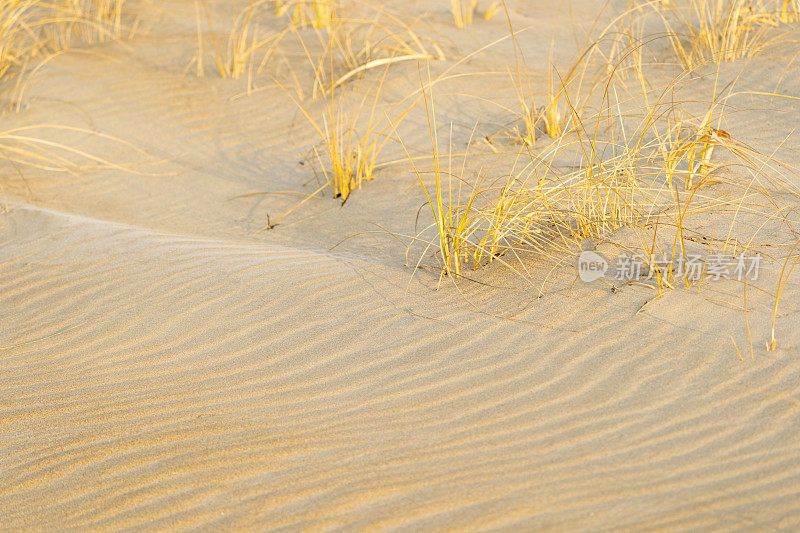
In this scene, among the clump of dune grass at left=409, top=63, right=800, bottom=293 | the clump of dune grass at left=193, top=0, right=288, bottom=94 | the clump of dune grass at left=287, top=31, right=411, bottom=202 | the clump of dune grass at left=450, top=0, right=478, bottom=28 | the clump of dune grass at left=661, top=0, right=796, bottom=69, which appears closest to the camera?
the clump of dune grass at left=409, top=63, right=800, bottom=293

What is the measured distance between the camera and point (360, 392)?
257cm

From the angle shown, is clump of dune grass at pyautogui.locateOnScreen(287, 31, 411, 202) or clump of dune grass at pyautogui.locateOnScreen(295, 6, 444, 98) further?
clump of dune grass at pyautogui.locateOnScreen(295, 6, 444, 98)

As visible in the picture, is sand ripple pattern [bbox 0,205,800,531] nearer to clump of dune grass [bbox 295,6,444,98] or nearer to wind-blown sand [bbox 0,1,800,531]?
wind-blown sand [bbox 0,1,800,531]

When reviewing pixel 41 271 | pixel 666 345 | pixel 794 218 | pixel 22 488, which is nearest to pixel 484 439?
pixel 666 345

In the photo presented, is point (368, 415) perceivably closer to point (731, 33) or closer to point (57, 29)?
point (731, 33)

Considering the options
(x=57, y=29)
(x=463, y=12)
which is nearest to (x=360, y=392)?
(x=463, y=12)

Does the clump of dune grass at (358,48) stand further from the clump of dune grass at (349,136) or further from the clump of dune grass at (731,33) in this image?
the clump of dune grass at (731,33)

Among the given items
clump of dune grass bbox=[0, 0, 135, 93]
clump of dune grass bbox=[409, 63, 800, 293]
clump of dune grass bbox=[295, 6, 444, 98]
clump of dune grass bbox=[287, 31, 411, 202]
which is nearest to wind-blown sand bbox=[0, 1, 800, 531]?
clump of dune grass bbox=[409, 63, 800, 293]

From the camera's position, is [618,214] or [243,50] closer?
[618,214]

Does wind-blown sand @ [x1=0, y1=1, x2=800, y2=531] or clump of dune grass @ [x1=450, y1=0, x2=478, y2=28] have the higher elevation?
clump of dune grass @ [x1=450, y1=0, x2=478, y2=28]

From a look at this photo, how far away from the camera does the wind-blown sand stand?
206cm

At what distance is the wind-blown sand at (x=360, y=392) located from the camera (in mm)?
2059

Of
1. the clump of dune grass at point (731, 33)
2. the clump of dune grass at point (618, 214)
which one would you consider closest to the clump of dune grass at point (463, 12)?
the clump of dune grass at point (731, 33)

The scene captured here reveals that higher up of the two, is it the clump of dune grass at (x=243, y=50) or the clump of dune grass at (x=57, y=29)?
the clump of dune grass at (x=57, y=29)
